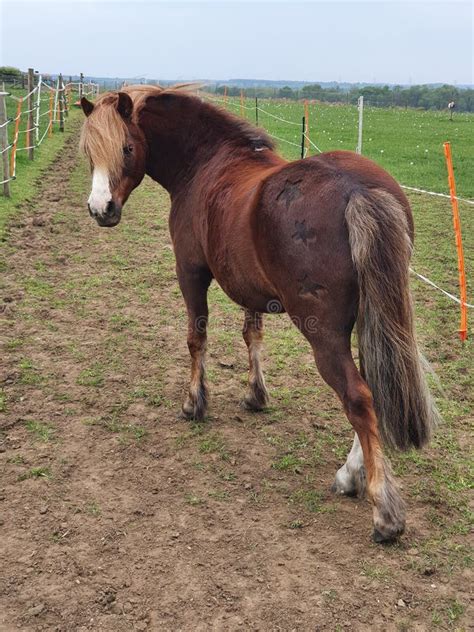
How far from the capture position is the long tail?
8.37ft

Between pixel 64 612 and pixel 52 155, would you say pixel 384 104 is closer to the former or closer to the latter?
pixel 52 155

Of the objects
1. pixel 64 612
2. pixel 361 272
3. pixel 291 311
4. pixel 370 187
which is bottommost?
pixel 64 612

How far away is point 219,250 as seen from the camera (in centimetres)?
337

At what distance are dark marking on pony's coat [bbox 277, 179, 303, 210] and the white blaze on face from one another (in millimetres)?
1129

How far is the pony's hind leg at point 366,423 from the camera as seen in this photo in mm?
2676

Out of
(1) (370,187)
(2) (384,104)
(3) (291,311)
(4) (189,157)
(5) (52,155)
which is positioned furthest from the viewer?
(2) (384,104)

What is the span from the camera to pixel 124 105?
356 centimetres

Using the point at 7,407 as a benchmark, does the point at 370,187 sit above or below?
above

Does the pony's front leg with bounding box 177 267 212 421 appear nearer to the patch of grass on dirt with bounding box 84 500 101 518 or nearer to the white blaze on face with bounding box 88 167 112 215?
the white blaze on face with bounding box 88 167 112 215

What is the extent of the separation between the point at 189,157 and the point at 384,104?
3980cm

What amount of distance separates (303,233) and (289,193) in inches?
9.3

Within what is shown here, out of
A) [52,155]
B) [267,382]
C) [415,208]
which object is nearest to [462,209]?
[415,208]

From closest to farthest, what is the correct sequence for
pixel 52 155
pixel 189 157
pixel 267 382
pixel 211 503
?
1. pixel 211 503
2. pixel 189 157
3. pixel 267 382
4. pixel 52 155

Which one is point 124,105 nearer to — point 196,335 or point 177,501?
point 196,335
